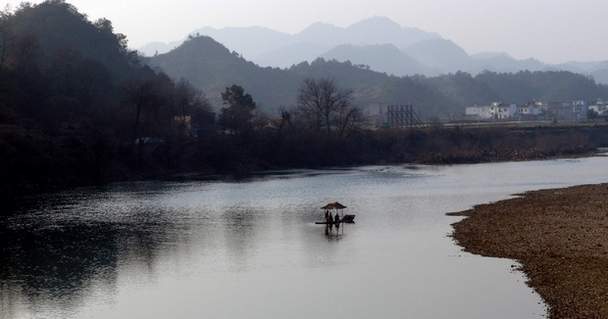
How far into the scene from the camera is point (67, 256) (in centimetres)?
3478

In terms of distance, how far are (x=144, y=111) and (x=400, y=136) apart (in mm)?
43667

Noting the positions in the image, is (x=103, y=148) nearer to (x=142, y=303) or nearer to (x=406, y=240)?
(x=406, y=240)

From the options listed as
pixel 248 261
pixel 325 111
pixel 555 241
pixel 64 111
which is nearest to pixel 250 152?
pixel 64 111

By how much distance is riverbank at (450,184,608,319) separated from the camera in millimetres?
25078

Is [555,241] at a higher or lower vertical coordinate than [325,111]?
lower

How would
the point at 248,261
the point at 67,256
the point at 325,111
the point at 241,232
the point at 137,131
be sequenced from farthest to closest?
the point at 325,111 < the point at 137,131 < the point at 241,232 < the point at 67,256 < the point at 248,261

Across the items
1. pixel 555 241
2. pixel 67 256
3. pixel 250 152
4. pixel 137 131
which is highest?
pixel 137 131

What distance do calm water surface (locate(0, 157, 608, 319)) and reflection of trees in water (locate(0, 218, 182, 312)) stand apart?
69mm

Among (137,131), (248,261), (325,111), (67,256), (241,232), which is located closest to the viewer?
(248,261)

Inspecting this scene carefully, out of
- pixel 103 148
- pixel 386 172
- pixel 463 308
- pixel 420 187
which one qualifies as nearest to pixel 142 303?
pixel 463 308

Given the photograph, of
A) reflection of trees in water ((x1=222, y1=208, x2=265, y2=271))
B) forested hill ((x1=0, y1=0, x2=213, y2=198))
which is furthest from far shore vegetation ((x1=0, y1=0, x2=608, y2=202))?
reflection of trees in water ((x1=222, y1=208, x2=265, y2=271))

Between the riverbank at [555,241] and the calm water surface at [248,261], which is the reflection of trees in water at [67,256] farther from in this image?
the riverbank at [555,241]

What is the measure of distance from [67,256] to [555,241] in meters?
22.8

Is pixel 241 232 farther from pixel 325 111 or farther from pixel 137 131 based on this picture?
pixel 325 111
